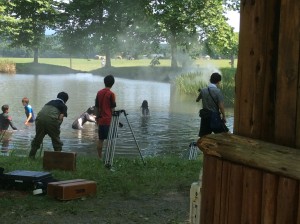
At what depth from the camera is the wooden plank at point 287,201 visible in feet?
9.05

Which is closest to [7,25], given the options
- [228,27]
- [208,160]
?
[228,27]

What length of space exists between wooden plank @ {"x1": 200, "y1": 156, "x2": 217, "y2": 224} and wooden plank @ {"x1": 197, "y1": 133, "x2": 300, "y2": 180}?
76mm

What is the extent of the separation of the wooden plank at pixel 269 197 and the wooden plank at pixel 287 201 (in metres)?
0.04

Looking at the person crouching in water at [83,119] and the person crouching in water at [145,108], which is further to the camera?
the person crouching in water at [145,108]

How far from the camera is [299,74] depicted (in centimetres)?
284

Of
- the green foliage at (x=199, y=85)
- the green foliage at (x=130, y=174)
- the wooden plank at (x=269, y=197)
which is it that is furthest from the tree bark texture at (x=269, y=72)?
the green foliage at (x=199, y=85)

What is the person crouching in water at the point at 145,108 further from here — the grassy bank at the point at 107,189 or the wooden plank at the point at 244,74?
the wooden plank at the point at 244,74

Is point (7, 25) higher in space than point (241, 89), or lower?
higher

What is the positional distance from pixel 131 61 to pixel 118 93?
43.1 metres

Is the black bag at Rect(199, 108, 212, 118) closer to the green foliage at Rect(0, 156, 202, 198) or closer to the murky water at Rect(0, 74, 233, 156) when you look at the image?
the green foliage at Rect(0, 156, 202, 198)

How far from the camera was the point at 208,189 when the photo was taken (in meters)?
3.32

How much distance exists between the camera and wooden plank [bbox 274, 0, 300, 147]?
2848mm

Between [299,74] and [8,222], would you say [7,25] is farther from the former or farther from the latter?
[299,74]

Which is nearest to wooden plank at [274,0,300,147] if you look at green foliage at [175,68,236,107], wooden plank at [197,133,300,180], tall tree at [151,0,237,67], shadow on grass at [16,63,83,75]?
wooden plank at [197,133,300,180]
